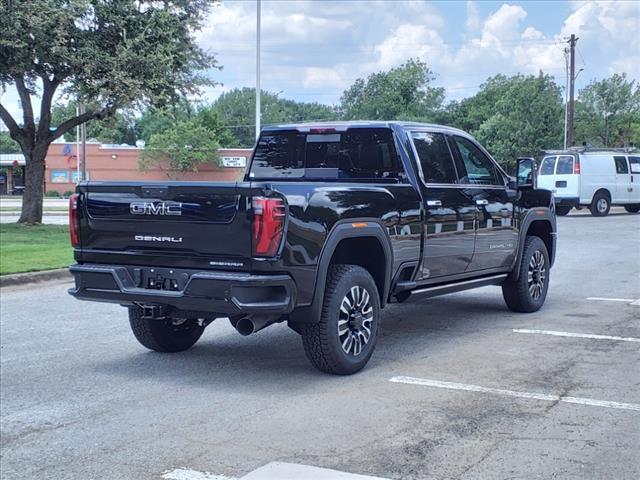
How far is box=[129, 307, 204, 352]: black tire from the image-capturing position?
7539 millimetres

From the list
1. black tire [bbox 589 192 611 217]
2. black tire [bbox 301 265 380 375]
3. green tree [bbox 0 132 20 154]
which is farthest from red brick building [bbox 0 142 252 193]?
black tire [bbox 301 265 380 375]

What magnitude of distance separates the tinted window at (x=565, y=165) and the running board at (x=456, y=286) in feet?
68.6

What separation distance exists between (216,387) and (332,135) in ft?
9.26

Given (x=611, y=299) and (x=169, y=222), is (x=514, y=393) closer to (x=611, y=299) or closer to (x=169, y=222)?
(x=169, y=222)

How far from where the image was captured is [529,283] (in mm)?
9766

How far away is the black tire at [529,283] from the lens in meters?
9.57

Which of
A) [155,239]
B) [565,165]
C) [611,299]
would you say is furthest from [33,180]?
[155,239]

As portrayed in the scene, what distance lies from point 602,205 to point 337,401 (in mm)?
26260

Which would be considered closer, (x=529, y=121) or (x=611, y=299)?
(x=611, y=299)

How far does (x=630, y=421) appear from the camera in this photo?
219 inches

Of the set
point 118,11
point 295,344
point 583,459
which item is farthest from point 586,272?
point 118,11

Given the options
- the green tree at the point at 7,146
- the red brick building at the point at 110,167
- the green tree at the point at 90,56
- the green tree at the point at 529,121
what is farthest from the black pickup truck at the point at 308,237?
the green tree at the point at 7,146

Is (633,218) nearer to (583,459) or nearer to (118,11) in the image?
(118,11)

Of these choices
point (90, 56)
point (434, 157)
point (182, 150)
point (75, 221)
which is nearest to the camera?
point (75, 221)
